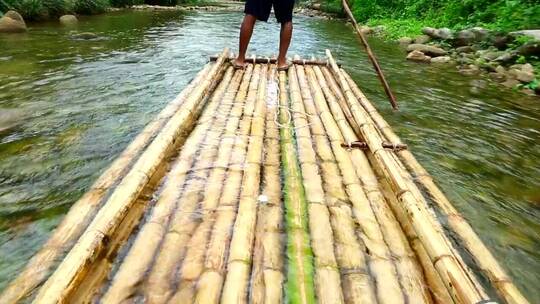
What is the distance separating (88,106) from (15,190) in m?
1.55

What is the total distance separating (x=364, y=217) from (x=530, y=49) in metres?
6.15

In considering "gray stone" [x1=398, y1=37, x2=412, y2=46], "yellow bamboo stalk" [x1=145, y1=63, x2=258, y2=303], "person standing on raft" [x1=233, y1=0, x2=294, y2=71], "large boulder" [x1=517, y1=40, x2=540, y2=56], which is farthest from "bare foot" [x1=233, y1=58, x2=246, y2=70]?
"gray stone" [x1=398, y1=37, x2=412, y2=46]

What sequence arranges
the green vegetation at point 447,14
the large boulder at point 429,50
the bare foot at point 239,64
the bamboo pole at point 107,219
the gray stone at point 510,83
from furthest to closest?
the green vegetation at point 447,14 → the large boulder at point 429,50 → the gray stone at point 510,83 → the bare foot at point 239,64 → the bamboo pole at point 107,219

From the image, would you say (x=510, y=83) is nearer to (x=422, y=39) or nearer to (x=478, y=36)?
(x=478, y=36)

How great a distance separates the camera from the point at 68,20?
9.17 m

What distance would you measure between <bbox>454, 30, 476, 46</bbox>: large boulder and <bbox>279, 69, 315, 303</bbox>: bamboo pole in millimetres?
6774

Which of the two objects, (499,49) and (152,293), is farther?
(499,49)

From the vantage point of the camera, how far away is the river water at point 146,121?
214cm

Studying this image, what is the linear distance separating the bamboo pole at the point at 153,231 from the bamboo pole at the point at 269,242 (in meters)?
0.38

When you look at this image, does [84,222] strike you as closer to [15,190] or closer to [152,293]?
[152,293]

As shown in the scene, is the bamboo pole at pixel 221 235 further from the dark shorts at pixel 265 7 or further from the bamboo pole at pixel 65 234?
the dark shorts at pixel 265 7

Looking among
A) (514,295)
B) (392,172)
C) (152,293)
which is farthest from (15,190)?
(514,295)

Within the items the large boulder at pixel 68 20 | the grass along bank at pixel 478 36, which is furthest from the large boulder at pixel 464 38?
the large boulder at pixel 68 20

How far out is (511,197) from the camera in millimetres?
2609
